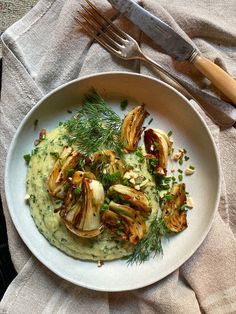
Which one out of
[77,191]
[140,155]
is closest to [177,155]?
[140,155]

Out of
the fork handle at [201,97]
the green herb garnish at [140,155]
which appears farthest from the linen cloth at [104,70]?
the green herb garnish at [140,155]

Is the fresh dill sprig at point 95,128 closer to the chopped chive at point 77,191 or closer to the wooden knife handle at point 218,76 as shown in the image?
the chopped chive at point 77,191

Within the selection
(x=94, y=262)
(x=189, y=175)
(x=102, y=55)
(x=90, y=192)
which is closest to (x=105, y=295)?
(x=94, y=262)

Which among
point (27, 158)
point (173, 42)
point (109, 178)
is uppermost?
point (173, 42)

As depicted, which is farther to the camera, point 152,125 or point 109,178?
point 152,125

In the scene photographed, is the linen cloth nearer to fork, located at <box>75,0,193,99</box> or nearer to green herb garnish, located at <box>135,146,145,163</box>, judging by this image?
fork, located at <box>75,0,193,99</box>

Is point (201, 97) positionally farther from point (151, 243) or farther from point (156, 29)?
point (151, 243)
